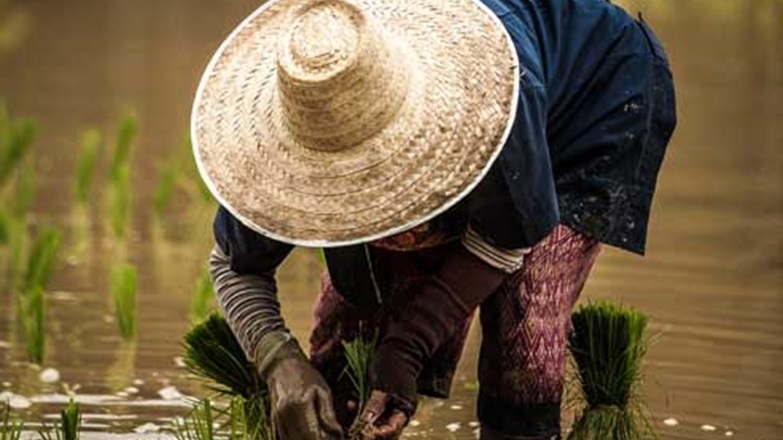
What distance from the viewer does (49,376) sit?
602cm

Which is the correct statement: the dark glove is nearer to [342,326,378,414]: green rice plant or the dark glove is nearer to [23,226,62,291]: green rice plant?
[342,326,378,414]: green rice plant

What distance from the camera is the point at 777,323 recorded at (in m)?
6.75

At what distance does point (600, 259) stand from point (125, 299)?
219cm

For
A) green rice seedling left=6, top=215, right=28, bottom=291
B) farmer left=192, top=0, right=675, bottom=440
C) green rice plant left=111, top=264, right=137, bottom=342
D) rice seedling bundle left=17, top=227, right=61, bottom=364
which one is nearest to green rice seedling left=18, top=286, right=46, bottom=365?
→ rice seedling bundle left=17, top=227, right=61, bottom=364

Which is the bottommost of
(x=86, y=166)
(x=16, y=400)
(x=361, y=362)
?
(x=361, y=362)

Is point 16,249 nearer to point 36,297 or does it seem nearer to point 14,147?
point 36,297

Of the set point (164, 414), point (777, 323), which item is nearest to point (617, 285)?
point (777, 323)

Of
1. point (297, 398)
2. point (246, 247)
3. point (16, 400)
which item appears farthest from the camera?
point (16, 400)

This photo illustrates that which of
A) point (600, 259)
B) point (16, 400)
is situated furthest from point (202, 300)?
point (600, 259)

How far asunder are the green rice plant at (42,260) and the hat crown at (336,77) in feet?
10.5

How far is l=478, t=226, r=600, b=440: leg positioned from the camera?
4.22 meters

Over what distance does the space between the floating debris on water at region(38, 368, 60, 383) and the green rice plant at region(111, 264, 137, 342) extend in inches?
13.7

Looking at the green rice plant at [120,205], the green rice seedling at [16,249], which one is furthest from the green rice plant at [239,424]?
the green rice plant at [120,205]

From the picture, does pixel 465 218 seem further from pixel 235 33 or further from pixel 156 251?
pixel 156 251
